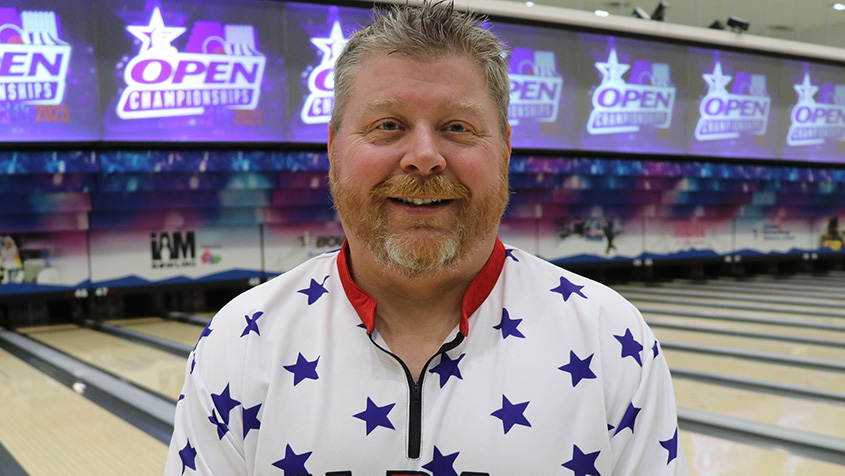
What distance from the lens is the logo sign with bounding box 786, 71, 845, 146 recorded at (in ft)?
26.2

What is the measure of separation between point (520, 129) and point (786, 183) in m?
3.90

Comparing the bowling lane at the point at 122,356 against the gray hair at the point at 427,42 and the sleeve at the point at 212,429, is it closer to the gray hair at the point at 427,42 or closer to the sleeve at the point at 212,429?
the sleeve at the point at 212,429

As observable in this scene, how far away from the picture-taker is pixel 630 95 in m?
6.96

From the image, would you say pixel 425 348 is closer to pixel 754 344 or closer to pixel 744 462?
pixel 744 462

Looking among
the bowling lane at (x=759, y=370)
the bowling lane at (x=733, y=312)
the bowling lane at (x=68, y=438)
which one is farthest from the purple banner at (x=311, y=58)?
the bowling lane at (x=759, y=370)

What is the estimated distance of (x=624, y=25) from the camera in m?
6.72

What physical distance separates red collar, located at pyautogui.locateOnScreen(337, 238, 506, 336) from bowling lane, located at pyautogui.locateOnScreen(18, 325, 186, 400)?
2256 mm

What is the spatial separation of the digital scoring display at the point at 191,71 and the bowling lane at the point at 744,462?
422 cm

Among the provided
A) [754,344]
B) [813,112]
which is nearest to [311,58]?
[754,344]

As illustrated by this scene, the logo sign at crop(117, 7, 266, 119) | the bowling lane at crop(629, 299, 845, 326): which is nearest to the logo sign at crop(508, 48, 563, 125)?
the bowling lane at crop(629, 299, 845, 326)

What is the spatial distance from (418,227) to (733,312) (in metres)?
5.23

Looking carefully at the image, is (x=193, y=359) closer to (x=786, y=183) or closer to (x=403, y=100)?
(x=403, y=100)

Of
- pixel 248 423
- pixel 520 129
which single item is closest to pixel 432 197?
pixel 248 423

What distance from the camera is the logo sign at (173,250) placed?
5.36 m
